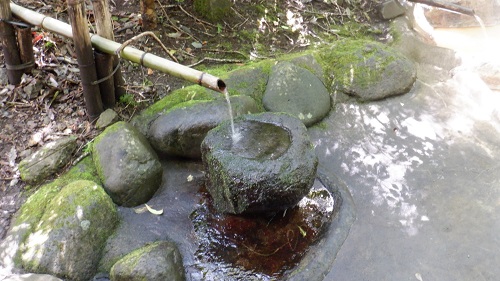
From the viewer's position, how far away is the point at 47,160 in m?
4.19

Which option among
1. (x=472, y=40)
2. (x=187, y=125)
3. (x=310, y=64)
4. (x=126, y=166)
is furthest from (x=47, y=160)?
(x=472, y=40)

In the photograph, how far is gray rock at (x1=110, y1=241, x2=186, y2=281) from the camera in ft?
10.8

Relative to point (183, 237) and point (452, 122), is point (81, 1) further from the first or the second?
point (452, 122)

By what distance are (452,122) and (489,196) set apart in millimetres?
1154

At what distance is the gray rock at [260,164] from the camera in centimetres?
346

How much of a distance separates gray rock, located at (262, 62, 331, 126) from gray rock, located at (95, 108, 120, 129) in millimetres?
1719

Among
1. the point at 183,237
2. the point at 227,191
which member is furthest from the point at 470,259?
the point at 183,237

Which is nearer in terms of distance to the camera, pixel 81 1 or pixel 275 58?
pixel 81 1

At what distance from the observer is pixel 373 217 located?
406cm

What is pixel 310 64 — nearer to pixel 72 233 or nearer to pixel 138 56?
pixel 138 56

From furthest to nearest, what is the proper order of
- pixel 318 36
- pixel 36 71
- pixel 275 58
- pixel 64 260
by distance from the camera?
pixel 318 36, pixel 275 58, pixel 36 71, pixel 64 260

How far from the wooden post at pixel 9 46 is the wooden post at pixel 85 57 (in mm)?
1023

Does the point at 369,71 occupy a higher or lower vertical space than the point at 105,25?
lower

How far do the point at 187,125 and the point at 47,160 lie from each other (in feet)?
4.68
